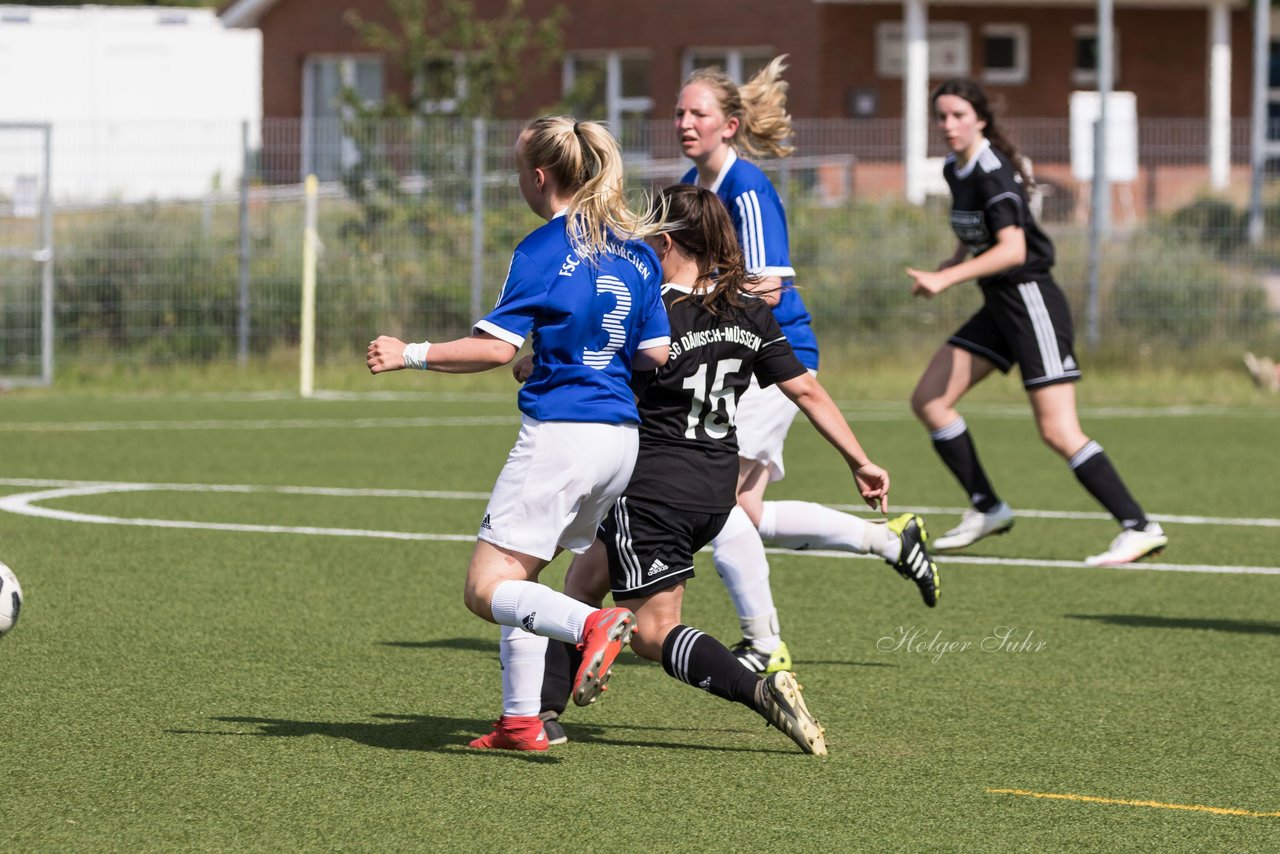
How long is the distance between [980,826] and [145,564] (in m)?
4.99

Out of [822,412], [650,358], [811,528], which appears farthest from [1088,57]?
[650,358]

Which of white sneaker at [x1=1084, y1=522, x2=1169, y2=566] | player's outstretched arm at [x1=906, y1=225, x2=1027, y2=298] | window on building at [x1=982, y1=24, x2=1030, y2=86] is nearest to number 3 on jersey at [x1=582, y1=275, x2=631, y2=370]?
player's outstretched arm at [x1=906, y1=225, x2=1027, y2=298]

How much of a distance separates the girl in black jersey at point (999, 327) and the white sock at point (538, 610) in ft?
13.1

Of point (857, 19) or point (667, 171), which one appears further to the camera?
point (857, 19)

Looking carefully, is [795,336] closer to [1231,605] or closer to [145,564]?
[1231,605]

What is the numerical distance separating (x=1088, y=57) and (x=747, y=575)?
32881 millimetres

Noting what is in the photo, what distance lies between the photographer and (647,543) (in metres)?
5.52

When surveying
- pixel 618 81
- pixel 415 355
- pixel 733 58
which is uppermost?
pixel 733 58

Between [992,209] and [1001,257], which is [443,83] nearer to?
[992,209]

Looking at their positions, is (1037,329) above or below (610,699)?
above

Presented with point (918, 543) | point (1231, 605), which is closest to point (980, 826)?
point (918, 543)

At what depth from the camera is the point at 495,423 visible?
15.8 meters

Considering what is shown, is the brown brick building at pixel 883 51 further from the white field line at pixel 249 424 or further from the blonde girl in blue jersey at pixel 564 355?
the blonde girl in blue jersey at pixel 564 355

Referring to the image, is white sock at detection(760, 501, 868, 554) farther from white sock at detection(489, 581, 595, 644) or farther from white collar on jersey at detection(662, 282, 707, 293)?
white sock at detection(489, 581, 595, 644)
